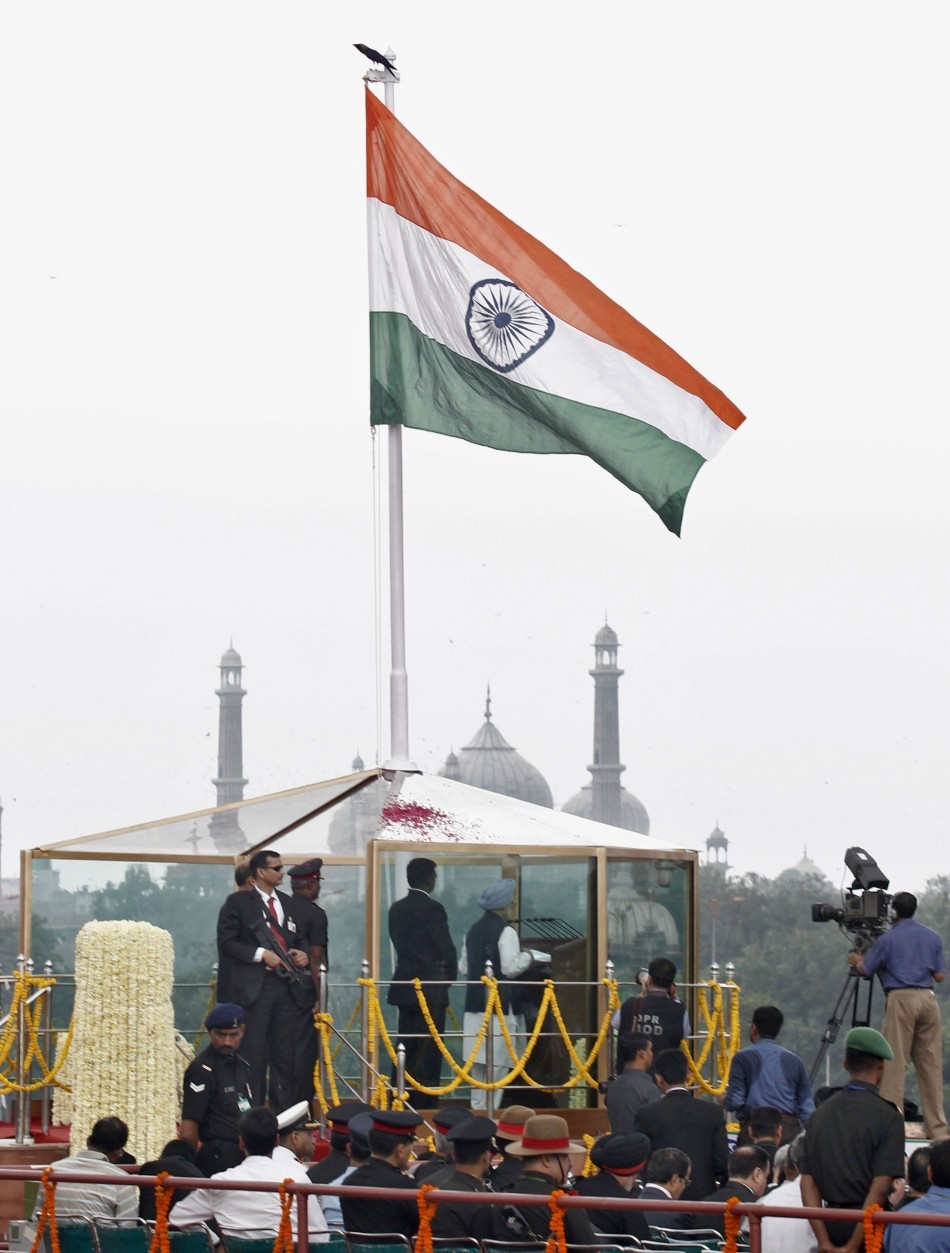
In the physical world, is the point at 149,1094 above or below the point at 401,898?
below

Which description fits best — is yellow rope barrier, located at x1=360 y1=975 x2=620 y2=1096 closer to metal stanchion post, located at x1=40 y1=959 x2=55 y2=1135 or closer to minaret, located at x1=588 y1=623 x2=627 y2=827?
metal stanchion post, located at x1=40 y1=959 x2=55 y2=1135

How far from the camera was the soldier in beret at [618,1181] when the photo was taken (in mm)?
9023

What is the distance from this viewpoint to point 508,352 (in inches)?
659

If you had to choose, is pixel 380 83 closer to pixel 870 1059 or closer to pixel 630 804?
pixel 870 1059

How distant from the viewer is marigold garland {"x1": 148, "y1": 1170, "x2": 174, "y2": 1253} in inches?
371

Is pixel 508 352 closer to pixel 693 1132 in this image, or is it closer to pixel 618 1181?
pixel 693 1132

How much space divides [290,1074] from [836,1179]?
6.32 m

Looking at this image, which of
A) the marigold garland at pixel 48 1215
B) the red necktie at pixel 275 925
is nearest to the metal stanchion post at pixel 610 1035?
the red necktie at pixel 275 925

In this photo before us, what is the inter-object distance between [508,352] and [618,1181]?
8785 millimetres

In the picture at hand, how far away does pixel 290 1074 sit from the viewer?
46.3 feet

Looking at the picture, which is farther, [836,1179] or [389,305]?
[389,305]

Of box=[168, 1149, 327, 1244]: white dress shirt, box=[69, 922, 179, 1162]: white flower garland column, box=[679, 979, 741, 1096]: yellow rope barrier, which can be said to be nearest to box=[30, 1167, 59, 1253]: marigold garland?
box=[168, 1149, 327, 1244]: white dress shirt

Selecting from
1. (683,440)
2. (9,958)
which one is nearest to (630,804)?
(9,958)

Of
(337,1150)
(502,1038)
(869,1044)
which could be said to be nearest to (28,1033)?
(502,1038)
